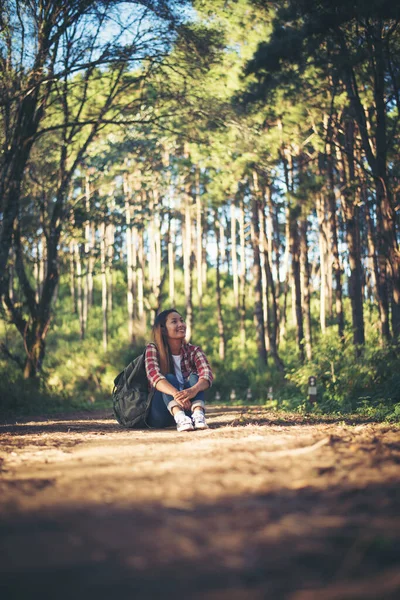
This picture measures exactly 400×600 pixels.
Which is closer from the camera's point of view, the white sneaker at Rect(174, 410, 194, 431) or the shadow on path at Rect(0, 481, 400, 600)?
the shadow on path at Rect(0, 481, 400, 600)

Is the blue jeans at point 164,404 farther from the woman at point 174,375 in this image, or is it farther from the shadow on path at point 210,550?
the shadow on path at point 210,550

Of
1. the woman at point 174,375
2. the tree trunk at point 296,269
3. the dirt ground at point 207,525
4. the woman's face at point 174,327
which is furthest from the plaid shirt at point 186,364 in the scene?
the tree trunk at point 296,269

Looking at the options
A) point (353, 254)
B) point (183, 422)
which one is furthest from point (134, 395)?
point (353, 254)

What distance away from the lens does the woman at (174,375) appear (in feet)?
24.6

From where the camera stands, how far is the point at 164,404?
318 inches

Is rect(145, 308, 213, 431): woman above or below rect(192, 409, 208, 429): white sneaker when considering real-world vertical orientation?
above

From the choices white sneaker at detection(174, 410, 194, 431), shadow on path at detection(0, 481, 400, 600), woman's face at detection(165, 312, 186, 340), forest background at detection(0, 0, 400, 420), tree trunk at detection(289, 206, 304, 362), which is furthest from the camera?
tree trunk at detection(289, 206, 304, 362)

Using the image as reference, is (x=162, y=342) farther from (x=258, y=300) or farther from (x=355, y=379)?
(x=258, y=300)

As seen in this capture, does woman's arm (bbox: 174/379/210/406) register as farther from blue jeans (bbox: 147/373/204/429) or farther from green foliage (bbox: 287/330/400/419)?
green foliage (bbox: 287/330/400/419)

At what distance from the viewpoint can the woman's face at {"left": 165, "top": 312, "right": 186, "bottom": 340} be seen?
7.96 m

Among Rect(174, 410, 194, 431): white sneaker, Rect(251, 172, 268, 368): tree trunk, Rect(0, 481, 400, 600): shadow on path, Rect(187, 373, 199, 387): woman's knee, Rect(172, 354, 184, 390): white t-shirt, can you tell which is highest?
Rect(251, 172, 268, 368): tree trunk

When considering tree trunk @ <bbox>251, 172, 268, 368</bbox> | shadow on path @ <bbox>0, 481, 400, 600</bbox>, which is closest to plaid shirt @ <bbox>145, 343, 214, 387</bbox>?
shadow on path @ <bbox>0, 481, 400, 600</bbox>

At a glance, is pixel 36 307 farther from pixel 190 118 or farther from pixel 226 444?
pixel 226 444

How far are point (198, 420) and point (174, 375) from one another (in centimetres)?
77
